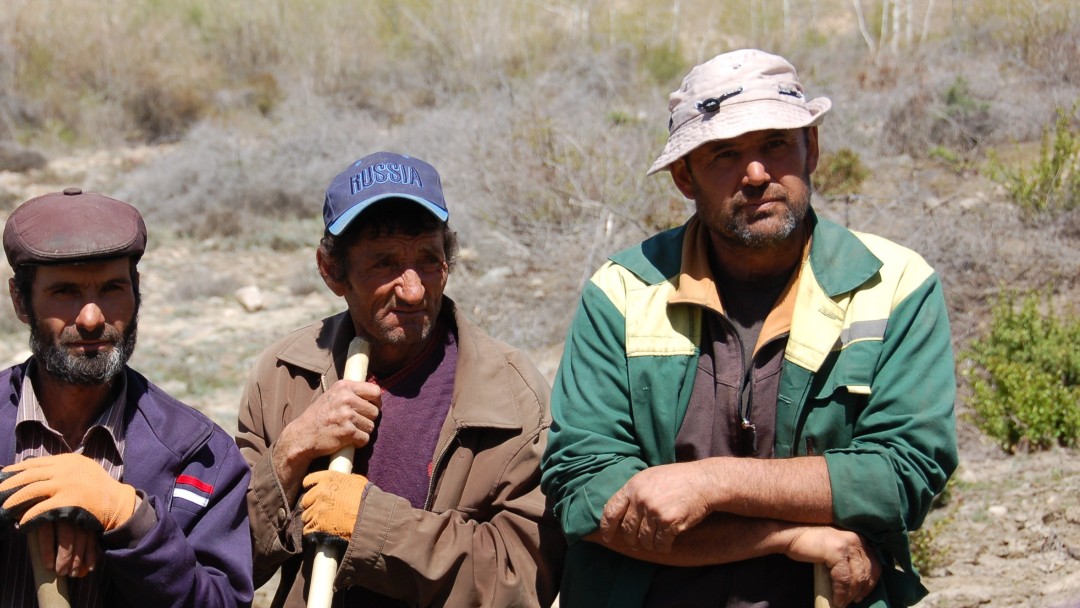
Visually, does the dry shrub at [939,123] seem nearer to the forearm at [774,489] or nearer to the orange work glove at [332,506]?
the forearm at [774,489]

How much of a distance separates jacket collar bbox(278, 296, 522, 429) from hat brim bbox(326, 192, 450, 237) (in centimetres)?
25

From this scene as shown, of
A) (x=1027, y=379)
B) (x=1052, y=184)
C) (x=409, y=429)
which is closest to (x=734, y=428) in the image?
(x=409, y=429)

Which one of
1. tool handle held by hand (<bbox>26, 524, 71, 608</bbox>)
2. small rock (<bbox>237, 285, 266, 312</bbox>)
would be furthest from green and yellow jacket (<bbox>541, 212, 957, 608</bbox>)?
small rock (<bbox>237, 285, 266, 312</bbox>)

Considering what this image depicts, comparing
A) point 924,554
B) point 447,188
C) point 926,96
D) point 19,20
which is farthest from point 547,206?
point 19,20

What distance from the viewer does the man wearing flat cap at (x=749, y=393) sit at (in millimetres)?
1973

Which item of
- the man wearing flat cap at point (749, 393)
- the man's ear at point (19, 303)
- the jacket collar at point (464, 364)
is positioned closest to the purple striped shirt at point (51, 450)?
the man's ear at point (19, 303)

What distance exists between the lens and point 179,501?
6.73ft

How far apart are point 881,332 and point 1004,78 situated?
9.59 m

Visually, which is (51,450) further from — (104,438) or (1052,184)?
(1052,184)

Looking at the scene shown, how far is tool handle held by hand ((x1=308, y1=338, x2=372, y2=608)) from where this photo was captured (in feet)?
7.10

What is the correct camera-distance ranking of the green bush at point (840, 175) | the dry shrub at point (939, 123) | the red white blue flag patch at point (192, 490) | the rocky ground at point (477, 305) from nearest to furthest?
the red white blue flag patch at point (192, 490) → the rocky ground at point (477, 305) → the green bush at point (840, 175) → the dry shrub at point (939, 123)

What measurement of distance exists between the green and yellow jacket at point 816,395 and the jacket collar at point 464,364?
0.15 meters

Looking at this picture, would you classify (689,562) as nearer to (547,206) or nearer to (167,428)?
(167,428)

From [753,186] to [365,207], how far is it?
82 centimetres
